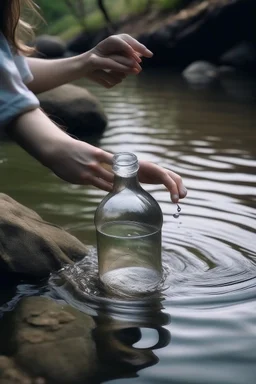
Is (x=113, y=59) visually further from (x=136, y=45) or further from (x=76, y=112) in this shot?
(x=76, y=112)

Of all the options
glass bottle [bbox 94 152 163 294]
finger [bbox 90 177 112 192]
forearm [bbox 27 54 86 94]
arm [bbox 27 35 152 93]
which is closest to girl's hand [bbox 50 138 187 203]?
finger [bbox 90 177 112 192]

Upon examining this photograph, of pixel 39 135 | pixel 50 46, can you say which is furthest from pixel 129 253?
pixel 50 46

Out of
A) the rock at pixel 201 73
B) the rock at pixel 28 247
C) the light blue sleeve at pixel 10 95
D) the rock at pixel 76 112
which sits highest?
the light blue sleeve at pixel 10 95

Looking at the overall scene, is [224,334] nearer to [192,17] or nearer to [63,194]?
[63,194]

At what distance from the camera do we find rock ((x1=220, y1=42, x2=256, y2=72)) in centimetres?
1291

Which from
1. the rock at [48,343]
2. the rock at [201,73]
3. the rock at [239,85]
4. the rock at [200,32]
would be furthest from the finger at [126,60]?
the rock at [200,32]

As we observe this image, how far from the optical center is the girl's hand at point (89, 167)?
92.9 inches

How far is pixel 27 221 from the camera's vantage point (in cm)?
298

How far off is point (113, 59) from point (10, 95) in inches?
23.1

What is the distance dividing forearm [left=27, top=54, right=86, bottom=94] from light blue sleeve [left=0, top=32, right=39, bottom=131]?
631 mm

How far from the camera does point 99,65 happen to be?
2898 mm

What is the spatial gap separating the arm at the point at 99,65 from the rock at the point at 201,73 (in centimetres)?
828

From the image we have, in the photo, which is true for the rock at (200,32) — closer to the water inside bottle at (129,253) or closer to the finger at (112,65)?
the finger at (112,65)

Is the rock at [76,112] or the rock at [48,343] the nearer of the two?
the rock at [48,343]
